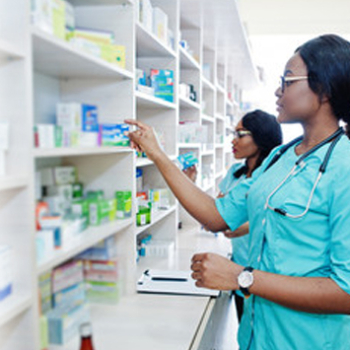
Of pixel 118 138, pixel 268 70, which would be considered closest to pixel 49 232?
pixel 118 138

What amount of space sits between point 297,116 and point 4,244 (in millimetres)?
1052

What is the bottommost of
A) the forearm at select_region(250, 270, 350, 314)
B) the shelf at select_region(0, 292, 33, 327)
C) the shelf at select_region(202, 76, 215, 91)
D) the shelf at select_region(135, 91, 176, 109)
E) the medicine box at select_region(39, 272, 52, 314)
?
the forearm at select_region(250, 270, 350, 314)

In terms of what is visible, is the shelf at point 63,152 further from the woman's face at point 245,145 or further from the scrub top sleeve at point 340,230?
the woman's face at point 245,145

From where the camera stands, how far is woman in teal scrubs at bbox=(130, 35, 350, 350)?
1282 mm

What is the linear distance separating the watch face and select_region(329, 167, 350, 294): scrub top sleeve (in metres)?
0.27

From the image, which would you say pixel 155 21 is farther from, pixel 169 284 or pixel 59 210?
pixel 59 210

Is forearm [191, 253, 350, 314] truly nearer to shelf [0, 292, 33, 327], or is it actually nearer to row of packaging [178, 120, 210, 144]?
shelf [0, 292, 33, 327]

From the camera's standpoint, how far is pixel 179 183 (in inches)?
67.4

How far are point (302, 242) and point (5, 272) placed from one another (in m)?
0.94

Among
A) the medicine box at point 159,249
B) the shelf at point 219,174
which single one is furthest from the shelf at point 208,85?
the medicine box at point 159,249

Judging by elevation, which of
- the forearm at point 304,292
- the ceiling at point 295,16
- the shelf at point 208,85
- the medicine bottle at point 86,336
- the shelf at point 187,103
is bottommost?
the forearm at point 304,292

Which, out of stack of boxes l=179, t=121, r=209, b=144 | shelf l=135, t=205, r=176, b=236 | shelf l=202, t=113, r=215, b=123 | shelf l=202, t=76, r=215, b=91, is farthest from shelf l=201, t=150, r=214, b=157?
shelf l=135, t=205, r=176, b=236

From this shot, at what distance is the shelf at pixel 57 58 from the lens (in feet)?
2.84

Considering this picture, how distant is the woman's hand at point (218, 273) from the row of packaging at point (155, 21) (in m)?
1.20
